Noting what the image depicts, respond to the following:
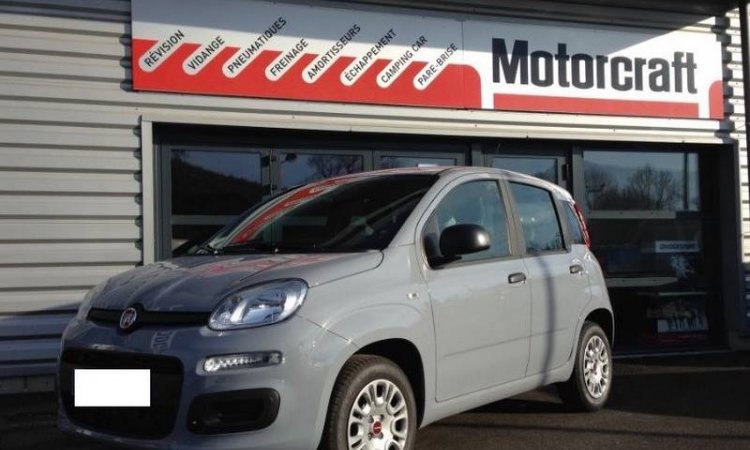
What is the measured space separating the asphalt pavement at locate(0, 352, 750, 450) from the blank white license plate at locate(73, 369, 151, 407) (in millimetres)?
866

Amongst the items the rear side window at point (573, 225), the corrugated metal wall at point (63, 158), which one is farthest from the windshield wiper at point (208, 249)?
the rear side window at point (573, 225)

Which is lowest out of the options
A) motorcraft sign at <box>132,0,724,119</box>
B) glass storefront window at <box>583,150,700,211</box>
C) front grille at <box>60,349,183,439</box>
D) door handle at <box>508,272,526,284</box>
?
front grille at <box>60,349,183,439</box>

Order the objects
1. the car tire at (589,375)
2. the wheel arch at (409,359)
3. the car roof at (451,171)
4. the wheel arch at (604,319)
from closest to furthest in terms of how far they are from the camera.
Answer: the wheel arch at (409,359) → the car roof at (451,171) → the car tire at (589,375) → the wheel arch at (604,319)

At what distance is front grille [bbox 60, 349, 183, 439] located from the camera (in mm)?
3281

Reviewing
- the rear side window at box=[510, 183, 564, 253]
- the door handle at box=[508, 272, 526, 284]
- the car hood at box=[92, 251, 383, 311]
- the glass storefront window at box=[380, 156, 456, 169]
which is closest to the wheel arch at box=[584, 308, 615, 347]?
the rear side window at box=[510, 183, 564, 253]

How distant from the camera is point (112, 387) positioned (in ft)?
11.2

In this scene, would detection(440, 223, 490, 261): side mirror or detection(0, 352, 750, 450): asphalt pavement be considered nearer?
detection(440, 223, 490, 261): side mirror

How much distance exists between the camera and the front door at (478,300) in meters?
4.10

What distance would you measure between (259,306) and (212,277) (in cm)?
36

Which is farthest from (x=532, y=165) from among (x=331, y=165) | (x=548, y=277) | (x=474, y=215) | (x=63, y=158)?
(x=63, y=158)

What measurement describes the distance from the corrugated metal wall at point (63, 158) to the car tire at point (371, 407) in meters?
4.02

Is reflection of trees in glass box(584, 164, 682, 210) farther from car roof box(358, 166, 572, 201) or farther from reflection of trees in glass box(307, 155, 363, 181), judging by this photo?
car roof box(358, 166, 572, 201)

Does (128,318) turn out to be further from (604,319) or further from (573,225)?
(604,319)

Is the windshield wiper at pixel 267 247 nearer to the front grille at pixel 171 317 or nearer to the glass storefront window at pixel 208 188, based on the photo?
the front grille at pixel 171 317
